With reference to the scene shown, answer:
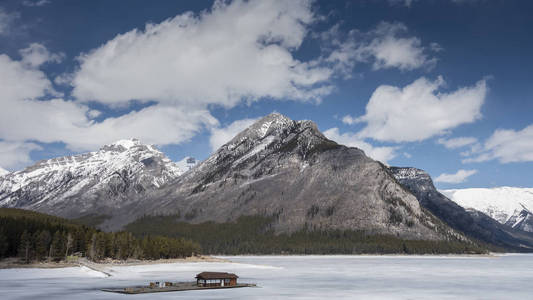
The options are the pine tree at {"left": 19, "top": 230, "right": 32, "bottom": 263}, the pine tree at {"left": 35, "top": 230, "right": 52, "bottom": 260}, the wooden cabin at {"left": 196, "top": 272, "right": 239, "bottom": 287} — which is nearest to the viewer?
the wooden cabin at {"left": 196, "top": 272, "right": 239, "bottom": 287}

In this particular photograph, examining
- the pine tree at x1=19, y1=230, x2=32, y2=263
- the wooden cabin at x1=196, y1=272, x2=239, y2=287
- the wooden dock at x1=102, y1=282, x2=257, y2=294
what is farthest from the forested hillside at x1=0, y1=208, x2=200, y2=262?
the wooden dock at x1=102, y1=282, x2=257, y2=294

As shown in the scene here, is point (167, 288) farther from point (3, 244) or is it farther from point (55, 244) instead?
point (55, 244)

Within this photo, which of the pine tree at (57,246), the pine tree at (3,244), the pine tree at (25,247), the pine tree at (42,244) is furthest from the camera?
the pine tree at (57,246)

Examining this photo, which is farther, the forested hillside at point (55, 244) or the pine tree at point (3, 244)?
the forested hillside at point (55, 244)

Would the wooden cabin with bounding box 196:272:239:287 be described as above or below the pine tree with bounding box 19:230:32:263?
below

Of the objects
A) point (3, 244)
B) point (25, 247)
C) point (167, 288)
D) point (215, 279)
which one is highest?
point (3, 244)

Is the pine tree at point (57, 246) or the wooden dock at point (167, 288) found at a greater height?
the pine tree at point (57, 246)

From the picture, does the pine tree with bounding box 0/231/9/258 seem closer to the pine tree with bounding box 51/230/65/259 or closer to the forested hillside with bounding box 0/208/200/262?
the forested hillside with bounding box 0/208/200/262

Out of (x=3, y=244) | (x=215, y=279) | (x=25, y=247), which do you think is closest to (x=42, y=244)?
(x=25, y=247)

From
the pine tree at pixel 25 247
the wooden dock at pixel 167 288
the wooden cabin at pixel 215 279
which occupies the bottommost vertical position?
the wooden dock at pixel 167 288

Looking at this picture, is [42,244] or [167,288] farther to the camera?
[42,244]

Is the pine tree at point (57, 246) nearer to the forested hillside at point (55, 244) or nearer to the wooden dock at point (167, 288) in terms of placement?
the forested hillside at point (55, 244)

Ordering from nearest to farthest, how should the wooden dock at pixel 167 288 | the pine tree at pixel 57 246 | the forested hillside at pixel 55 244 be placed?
the wooden dock at pixel 167 288 < the forested hillside at pixel 55 244 < the pine tree at pixel 57 246

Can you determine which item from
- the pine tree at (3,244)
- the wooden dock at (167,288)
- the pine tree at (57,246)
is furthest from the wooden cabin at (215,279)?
the pine tree at (3,244)
